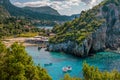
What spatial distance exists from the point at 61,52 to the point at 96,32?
68.4ft

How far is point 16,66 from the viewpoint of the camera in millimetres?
50312

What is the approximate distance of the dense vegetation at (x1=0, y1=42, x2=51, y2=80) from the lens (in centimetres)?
5031

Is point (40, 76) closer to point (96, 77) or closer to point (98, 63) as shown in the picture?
point (96, 77)

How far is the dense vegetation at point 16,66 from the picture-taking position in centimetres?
5031

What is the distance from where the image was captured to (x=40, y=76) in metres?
55.5

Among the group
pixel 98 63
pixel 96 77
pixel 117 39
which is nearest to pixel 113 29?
pixel 117 39

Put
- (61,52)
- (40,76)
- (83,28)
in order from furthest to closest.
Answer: (83,28) → (61,52) → (40,76)

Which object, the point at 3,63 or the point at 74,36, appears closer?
the point at 3,63

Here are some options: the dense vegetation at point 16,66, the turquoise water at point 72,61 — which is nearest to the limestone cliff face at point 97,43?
the turquoise water at point 72,61

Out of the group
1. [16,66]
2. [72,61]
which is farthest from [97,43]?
[16,66]

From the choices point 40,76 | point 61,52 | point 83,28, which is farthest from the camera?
point 83,28

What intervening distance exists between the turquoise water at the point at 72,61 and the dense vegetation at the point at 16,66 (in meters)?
58.5

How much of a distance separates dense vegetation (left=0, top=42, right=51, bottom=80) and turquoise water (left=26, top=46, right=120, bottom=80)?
58.5 m

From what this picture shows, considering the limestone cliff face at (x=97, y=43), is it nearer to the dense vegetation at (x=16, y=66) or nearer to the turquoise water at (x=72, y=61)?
the turquoise water at (x=72, y=61)
